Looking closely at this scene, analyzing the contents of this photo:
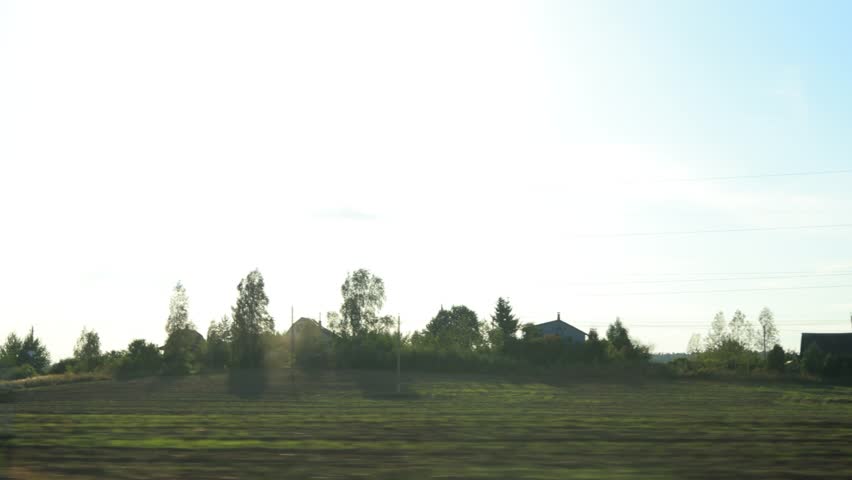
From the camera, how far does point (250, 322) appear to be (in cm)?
9438

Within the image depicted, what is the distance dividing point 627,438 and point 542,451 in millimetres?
4577

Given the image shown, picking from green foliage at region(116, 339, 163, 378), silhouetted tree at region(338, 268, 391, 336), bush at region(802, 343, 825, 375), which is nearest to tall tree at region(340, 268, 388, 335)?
silhouetted tree at region(338, 268, 391, 336)

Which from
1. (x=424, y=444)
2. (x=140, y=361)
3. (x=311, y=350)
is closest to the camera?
(x=424, y=444)

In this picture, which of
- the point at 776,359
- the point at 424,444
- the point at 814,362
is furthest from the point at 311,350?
the point at 424,444

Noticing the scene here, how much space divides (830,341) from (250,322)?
6979cm

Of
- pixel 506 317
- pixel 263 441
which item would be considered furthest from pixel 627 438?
pixel 506 317

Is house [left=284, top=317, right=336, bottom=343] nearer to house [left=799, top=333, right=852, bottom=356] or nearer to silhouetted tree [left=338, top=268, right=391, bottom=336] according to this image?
silhouetted tree [left=338, top=268, right=391, bottom=336]

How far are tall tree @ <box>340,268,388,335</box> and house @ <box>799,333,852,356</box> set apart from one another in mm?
53385

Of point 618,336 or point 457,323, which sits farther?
point 457,323

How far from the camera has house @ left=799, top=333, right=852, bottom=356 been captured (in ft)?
315

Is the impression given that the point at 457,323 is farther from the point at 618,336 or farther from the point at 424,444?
the point at 424,444

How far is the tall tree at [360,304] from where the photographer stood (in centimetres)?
10931

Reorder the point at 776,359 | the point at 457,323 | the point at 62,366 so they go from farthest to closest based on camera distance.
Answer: the point at 457,323 → the point at 62,366 → the point at 776,359

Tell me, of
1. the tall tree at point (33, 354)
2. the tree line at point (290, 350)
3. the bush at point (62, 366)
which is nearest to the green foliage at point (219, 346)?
the tree line at point (290, 350)
